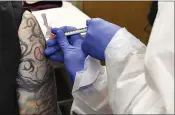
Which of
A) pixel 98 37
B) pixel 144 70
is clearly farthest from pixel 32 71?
pixel 144 70

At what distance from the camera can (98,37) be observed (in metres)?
0.70

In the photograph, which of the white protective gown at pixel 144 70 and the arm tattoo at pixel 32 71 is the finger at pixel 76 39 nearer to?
the arm tattoo at pixel 32 71

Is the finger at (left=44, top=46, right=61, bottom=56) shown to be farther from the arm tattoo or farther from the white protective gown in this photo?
the white protective gown

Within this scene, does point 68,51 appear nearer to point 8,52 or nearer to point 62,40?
point 62,40

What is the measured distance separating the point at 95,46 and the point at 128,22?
1.61 metres

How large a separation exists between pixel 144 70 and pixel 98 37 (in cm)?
22

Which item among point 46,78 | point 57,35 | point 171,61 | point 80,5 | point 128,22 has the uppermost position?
point 171,61

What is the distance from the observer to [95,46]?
2.31ft

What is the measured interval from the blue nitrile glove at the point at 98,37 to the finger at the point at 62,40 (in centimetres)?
10

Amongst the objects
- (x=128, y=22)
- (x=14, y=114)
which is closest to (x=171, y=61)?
(x=14, y=114)

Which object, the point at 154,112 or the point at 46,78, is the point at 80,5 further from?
the point at 154,112

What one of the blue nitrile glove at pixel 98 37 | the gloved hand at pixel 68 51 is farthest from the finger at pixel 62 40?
the blue nitrile glove at pixel 98 37

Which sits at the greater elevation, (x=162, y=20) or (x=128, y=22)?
(x=162, y=20)

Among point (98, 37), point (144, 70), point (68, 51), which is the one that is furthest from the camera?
point (68, 51)
